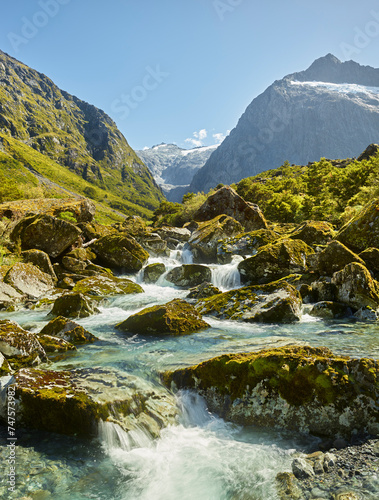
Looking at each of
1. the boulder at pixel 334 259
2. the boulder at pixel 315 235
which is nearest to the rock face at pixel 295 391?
the boulder at pixel 334 259

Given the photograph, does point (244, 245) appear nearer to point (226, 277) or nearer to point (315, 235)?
point (226, 277)

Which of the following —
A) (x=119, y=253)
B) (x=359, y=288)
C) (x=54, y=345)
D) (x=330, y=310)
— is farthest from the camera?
(x=119, y=253)

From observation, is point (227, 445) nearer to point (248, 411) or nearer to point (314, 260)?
point (248, 411)

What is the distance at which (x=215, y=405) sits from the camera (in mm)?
6766

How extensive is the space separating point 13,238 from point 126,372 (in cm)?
2281

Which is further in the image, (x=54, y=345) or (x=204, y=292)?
(x=204, y=292)

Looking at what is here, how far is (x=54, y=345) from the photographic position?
9758mm

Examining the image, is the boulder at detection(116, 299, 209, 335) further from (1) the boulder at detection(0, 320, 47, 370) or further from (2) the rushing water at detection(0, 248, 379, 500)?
(1) the boulder at detection(0, 320, 47, 370)

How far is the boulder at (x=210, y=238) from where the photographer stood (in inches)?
1229

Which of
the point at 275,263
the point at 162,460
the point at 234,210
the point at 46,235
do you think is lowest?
the point at 162,460

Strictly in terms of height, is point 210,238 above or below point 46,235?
below

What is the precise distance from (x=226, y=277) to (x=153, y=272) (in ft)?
25.1

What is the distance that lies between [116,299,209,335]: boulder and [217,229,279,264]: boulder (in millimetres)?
14839

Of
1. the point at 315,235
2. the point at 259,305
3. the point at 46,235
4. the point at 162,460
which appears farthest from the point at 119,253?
the point at 162,460
